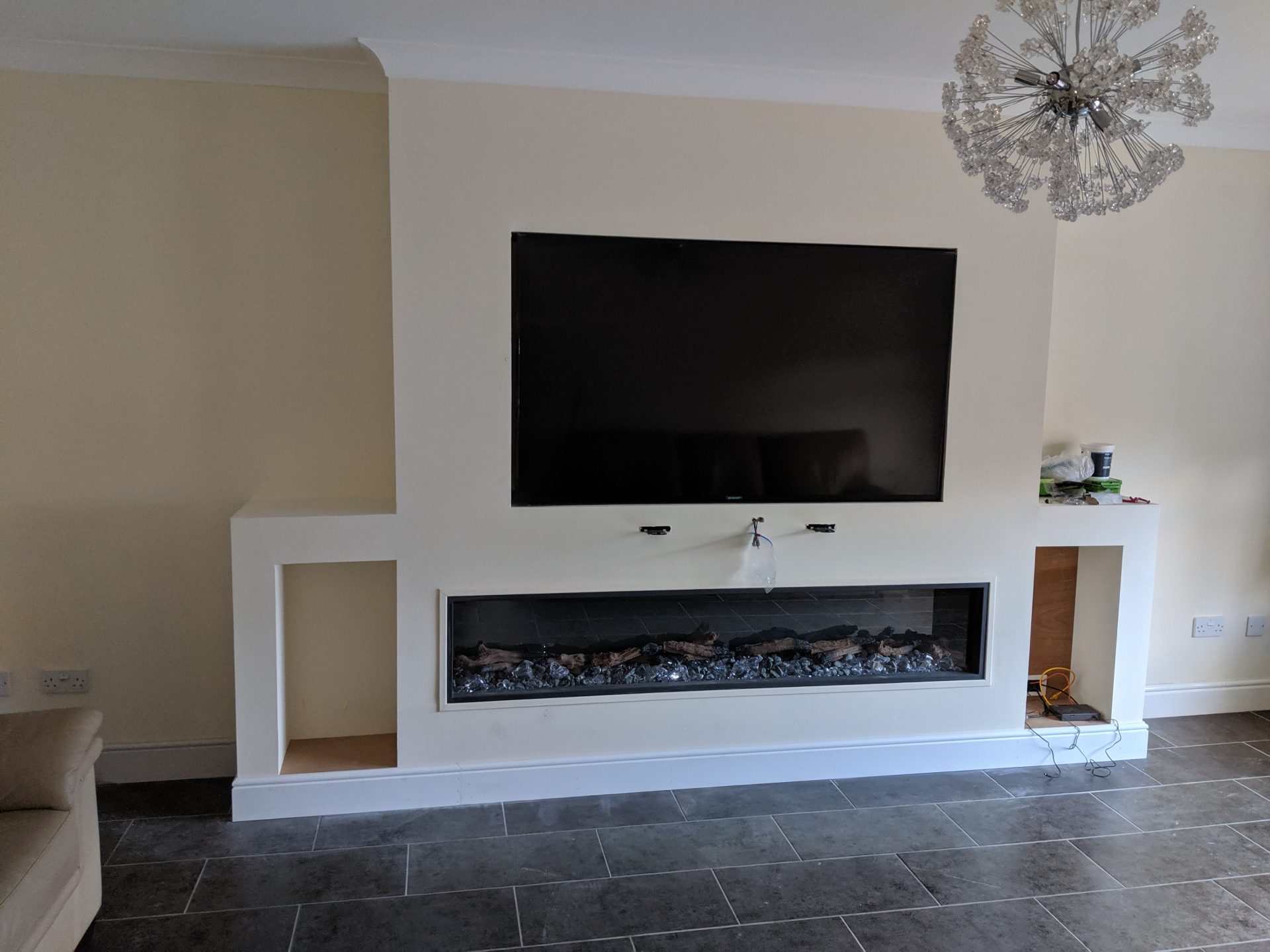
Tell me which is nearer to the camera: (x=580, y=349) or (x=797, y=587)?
(x=580, y=349)

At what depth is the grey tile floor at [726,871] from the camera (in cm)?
257

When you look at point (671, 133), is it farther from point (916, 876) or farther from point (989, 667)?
point (916, 876)

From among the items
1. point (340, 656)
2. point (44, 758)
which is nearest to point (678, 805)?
point (340, 656)

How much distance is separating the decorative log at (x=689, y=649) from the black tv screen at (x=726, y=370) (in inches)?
22.8

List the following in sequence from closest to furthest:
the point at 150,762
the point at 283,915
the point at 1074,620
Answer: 1. the point at 283,915
2. the point at 150,762
3. the point at 1074,620

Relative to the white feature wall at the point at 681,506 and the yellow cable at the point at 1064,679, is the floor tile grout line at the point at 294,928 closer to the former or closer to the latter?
the white feature wall at the point at 681,506

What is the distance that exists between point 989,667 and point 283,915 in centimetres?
267

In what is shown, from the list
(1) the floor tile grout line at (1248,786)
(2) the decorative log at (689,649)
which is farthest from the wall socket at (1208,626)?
(2) the decorative log at (689,649)

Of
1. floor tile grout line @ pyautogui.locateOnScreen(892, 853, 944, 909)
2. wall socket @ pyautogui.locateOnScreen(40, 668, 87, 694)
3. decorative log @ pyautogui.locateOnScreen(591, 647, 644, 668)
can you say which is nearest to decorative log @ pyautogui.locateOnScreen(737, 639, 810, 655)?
decorative log @ pyautogui.locateOnScreen(591, 647, 644, 668)

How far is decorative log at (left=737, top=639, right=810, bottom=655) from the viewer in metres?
3.59

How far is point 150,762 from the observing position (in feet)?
11.3

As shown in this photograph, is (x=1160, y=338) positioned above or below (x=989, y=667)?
above

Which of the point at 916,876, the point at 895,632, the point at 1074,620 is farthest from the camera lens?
the point at 1074,620

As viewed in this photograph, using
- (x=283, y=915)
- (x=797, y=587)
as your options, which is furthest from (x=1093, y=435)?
(x=283, y=915)
